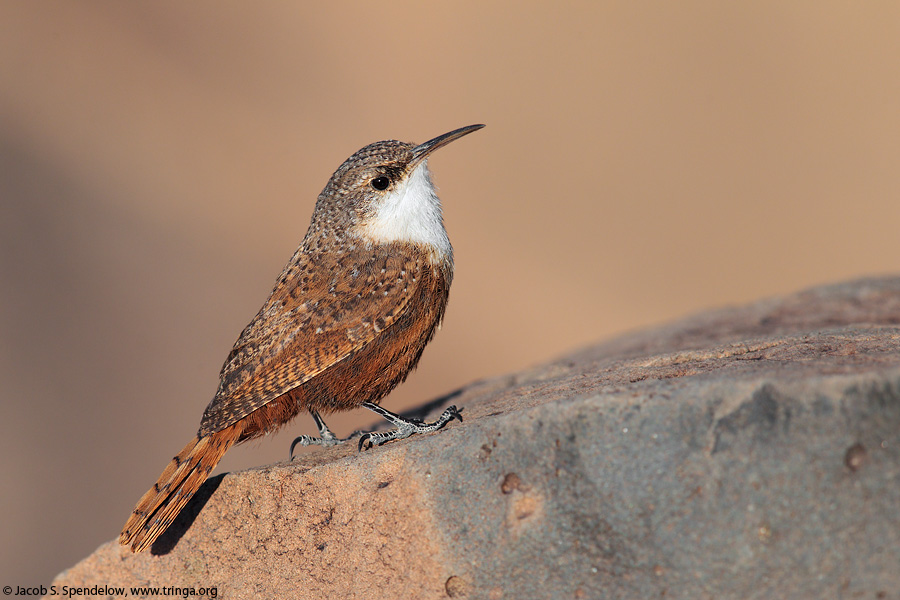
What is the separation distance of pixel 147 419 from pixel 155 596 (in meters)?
7.50

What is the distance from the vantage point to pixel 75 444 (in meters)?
9.91

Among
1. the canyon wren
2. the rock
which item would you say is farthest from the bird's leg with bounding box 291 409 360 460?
the rock

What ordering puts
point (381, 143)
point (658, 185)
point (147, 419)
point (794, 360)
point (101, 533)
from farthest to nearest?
point (658, 185) → point (147, 419) → point (101, 533) → point (381, 143) → point (794, 360)

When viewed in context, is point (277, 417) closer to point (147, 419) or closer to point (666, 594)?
point (666, 594)

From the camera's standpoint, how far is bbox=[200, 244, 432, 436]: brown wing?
164 inches

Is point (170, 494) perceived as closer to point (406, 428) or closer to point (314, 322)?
point (314, 322)

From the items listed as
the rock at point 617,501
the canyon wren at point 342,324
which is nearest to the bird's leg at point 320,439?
the canyon wren at point 342,324

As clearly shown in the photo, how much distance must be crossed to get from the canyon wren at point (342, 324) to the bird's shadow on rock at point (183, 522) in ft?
0.86

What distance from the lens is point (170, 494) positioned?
3832 millimetres

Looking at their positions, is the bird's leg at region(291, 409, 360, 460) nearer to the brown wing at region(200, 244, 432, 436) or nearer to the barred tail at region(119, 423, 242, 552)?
the brown wing at region(200, 244, 432, 436)

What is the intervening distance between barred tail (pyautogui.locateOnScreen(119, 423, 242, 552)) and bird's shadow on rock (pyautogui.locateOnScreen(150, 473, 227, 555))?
214mm

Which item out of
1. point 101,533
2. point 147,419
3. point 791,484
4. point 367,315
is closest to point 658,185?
point 147,419

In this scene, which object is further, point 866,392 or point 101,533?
point 101,533

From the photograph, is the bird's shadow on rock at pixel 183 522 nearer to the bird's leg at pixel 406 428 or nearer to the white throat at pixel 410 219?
the bird's leg at pixel 406 428
